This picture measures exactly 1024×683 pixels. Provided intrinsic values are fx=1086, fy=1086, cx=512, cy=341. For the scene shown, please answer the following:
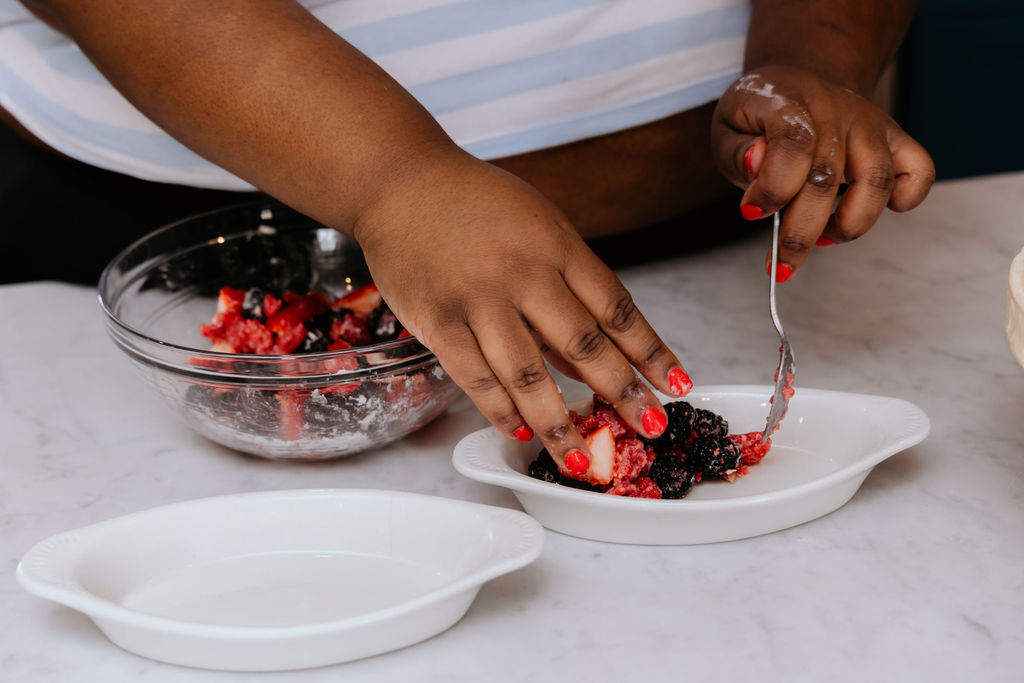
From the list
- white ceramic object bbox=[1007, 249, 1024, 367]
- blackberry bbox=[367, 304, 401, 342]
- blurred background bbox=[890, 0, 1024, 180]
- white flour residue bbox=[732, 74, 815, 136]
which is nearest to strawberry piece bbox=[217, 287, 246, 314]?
blackberry bbox=[367, 304, 401, 342]

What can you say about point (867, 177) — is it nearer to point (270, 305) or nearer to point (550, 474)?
point (550, 474)

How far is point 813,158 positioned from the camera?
83 centimetres

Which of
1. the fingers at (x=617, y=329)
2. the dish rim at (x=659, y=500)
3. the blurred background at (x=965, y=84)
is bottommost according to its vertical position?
the blurred background at (x=965, y=84)

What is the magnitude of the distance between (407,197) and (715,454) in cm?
28

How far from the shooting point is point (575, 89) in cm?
107

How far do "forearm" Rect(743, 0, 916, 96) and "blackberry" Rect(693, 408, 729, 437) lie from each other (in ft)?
1.13

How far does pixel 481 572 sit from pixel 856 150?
18.5 inches

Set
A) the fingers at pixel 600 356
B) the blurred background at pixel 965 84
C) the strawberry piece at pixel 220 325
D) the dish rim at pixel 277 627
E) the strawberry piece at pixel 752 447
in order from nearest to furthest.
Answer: the dish rim at pixel 277 627
the fingers at pixel 600 356
the strawberry piece at pixel 752 447
the strawberry piece at pixel 220 325
the blurred background at pixel 965 84

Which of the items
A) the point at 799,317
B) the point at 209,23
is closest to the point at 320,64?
the point at 209,23

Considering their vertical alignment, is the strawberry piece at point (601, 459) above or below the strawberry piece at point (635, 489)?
above

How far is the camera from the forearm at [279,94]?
752mm

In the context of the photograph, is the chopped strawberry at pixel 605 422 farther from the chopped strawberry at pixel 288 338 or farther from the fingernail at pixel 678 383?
the chopped strawberry at pixel 288 338

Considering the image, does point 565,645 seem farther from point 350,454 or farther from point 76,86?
point 76,86

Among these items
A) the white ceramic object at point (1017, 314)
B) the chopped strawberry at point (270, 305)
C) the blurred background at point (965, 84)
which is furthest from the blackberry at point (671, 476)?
the blurred background at point (965, 84)
